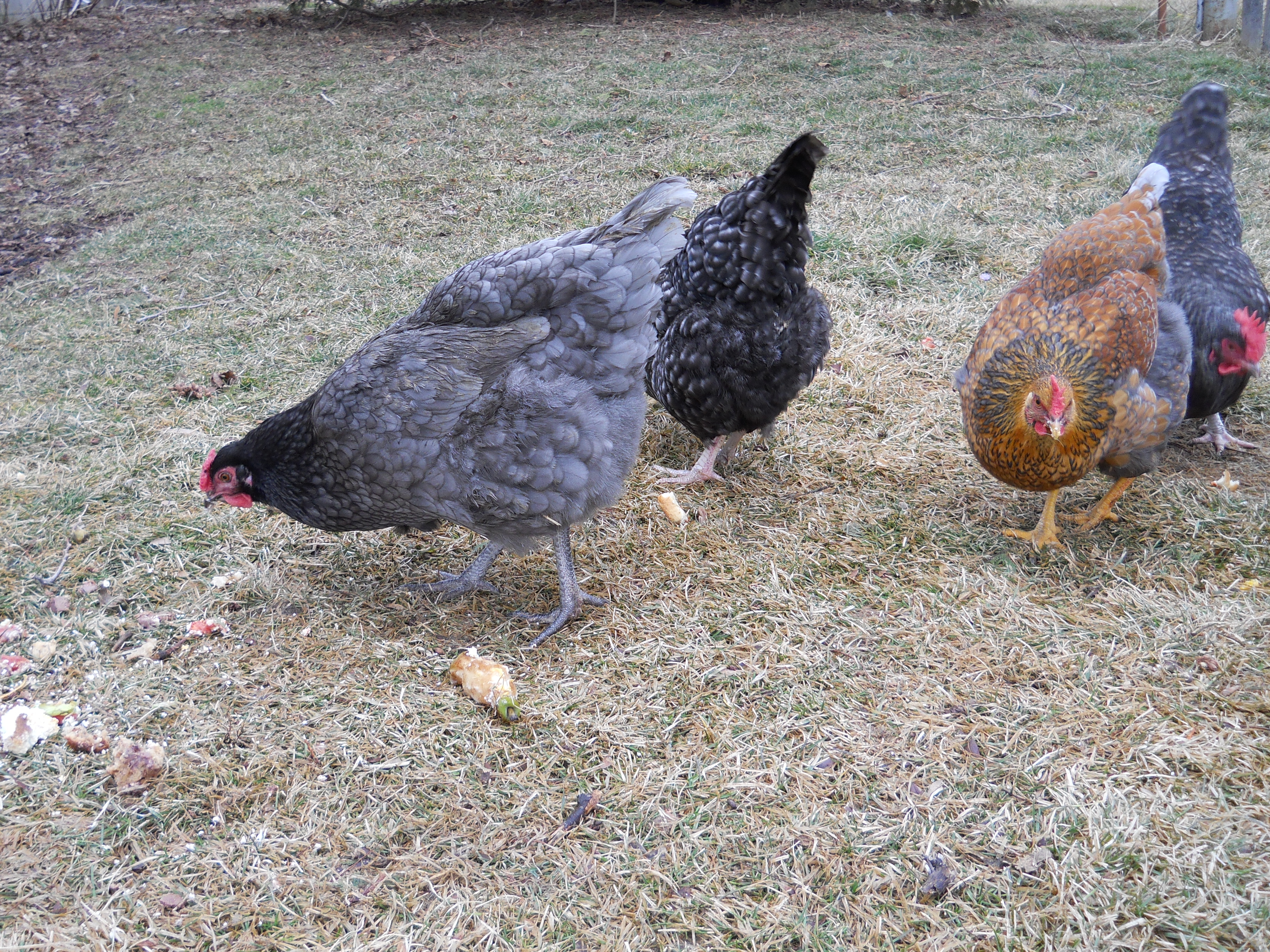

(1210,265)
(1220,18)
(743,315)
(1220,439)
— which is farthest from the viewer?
(1220,18)

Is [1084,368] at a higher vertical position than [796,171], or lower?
lower

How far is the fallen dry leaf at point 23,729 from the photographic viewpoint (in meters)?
2.69

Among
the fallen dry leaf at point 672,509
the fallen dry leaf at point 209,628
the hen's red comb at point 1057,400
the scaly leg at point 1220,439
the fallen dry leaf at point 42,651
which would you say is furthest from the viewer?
the scaly leg at point 1220,439

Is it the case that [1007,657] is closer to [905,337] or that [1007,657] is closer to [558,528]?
[558,528]

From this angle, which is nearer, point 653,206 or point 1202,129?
point 653,206

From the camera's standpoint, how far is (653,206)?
10.6 feet

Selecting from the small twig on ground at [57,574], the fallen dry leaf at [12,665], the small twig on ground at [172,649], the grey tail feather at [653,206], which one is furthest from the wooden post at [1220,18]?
the fallen dry leaf at [12,665]

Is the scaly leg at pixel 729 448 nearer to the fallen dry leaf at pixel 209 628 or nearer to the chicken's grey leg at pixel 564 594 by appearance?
the chicken's grey leg at pixel 564 594

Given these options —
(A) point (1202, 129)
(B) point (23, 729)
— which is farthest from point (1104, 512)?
(B) point (23, 729)

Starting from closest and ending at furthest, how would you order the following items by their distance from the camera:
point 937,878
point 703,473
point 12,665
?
point 937,878, point 12,665, point 703,473

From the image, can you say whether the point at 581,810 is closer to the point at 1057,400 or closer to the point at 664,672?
the point at 664,672

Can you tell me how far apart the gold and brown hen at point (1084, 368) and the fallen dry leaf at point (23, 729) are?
3494 mm

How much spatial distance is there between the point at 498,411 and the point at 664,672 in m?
1.14

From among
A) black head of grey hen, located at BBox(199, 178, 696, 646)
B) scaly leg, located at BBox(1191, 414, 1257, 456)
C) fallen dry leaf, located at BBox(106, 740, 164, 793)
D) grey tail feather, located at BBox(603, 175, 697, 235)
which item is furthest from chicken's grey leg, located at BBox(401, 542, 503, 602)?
scaly leg, located at BBox(1191, 414, 1257, 456)
